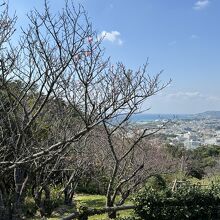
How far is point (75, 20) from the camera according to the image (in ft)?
22.4

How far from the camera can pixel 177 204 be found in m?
13.3

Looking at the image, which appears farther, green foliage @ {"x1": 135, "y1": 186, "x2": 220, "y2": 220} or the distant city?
the distant city

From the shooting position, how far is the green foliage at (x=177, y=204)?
1295 centimetres

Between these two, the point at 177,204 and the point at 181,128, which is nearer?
the point at 177,204

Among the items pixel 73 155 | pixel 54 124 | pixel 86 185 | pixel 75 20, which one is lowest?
pixel 86 185

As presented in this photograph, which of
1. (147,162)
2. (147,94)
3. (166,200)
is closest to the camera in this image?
(147,94)

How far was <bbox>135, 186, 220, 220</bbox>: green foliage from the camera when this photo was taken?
12953mm

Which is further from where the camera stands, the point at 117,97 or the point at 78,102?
the point at 78,102

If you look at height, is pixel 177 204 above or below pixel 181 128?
below

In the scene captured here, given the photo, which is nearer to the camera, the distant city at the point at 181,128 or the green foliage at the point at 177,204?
the green foliage at the point at 177,204

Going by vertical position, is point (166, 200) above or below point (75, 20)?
below

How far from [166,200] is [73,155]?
13.3 feet

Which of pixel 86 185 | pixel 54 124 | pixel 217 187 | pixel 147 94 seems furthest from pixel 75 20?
pixel 86 185

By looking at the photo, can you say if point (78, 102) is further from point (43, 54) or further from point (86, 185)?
point (86, 185)
